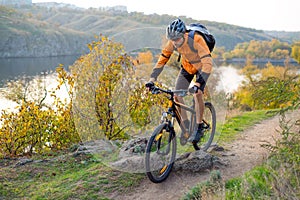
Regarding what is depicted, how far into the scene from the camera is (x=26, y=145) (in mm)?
9820

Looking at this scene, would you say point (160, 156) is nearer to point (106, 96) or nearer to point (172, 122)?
point (172, 122)

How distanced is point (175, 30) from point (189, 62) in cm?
70

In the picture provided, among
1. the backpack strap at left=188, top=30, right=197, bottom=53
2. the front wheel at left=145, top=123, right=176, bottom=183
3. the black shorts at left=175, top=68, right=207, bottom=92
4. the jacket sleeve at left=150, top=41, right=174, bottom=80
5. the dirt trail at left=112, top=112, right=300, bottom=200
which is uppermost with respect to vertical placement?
the backpack strap at left=188, top=30, right=197, bottom=53

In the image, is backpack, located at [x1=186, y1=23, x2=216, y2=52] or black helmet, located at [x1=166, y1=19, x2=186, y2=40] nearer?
black helmet, located at [x1=166, y1=19, x2=186, y2=40]

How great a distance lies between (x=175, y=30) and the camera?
4.85 meters

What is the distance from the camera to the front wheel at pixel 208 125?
6.28 meters

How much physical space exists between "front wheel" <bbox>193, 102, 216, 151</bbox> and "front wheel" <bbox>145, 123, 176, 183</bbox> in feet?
2.87

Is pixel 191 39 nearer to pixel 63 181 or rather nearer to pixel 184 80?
pixel 184 80

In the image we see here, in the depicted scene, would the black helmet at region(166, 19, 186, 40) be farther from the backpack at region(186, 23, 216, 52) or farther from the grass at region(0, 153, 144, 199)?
the grass at region(0, 153, 144, 199)

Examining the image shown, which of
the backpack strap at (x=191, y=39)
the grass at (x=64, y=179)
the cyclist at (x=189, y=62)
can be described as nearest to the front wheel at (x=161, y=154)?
the grass at (x=64, y=179)

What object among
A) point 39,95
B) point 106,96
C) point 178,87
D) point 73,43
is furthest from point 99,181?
point 73,43

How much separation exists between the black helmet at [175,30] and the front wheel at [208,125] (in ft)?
6.10

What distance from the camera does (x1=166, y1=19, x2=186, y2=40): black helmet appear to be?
4844 mm

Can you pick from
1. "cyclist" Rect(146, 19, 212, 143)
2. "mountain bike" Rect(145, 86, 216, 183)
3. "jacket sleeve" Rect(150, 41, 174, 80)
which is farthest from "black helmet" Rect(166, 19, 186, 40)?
"mountain bike" Rect(145, 86, 216, 183)
